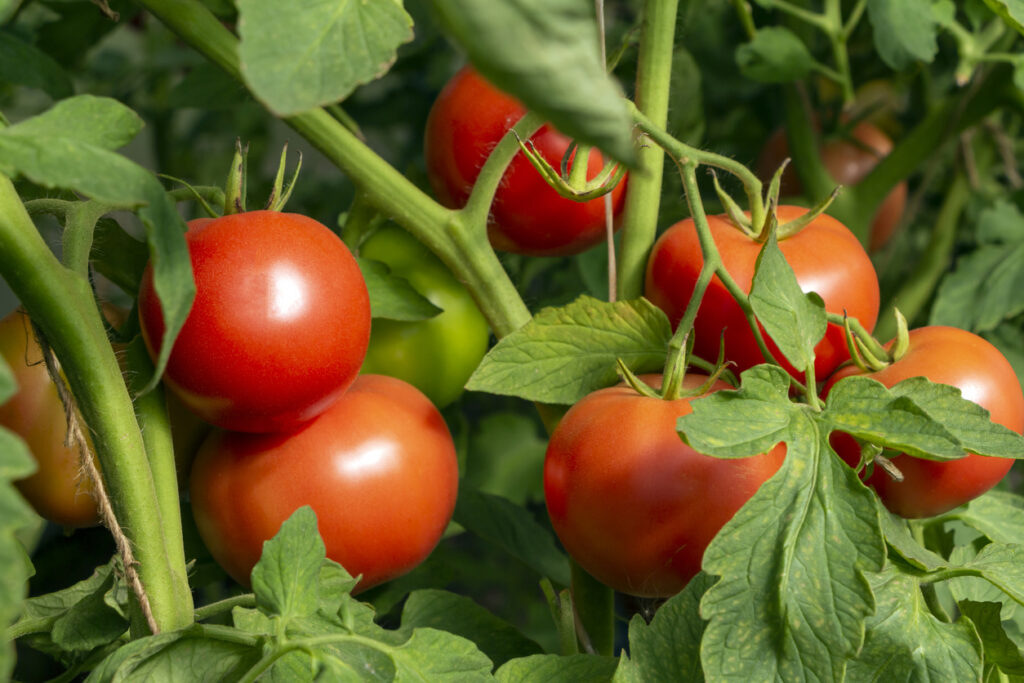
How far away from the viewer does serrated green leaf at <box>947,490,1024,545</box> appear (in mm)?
484

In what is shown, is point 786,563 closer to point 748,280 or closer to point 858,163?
point 748,280

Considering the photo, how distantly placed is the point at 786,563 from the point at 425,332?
0.97 ft

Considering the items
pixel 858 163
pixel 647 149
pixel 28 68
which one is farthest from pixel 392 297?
pixel 858 163

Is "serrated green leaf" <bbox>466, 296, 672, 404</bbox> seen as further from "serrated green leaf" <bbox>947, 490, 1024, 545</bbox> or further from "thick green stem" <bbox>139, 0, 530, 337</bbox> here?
"serrated green leaf" <bbox>947, 490, 1024, 545</bbox>

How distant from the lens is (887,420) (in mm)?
352

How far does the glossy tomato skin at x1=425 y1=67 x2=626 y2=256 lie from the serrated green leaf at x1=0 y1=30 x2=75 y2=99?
0.83 ft

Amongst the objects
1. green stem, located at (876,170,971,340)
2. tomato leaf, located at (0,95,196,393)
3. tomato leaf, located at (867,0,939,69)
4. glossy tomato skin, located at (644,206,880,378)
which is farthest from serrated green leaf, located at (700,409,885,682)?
green stem, located at (876,170,971,340)

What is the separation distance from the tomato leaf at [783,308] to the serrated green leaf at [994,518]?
189 mm

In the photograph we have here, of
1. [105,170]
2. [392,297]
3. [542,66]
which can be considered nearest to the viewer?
[542,66]

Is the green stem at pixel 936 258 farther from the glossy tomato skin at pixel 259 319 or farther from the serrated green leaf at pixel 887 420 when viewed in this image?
the glossy tomato skin at pixel 259 319

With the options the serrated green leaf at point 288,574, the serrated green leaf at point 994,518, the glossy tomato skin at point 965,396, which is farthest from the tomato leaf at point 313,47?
the serrated green leaf at point 994,518

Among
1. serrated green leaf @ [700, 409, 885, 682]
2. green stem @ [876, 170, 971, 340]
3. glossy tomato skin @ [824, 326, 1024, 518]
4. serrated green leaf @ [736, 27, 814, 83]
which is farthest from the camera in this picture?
green stem @ [876, 170, 971, 340]

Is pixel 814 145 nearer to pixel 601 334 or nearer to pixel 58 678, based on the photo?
pixel 601 334

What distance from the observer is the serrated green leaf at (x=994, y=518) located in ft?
1.59
